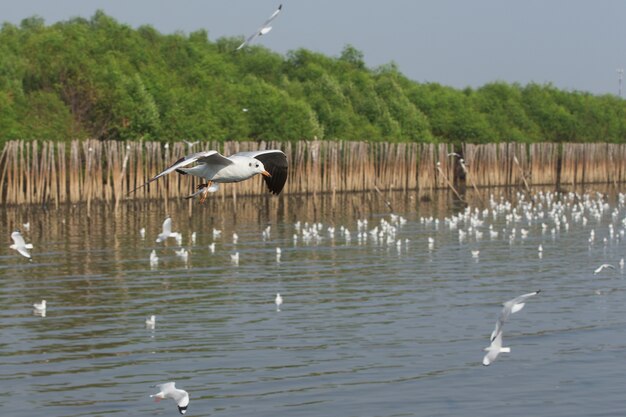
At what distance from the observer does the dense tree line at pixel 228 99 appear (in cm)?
5297

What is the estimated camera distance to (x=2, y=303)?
2383 cm

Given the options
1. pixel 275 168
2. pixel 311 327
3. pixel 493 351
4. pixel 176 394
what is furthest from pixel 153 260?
pixel 493 351

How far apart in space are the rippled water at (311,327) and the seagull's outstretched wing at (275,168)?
2.62 meters

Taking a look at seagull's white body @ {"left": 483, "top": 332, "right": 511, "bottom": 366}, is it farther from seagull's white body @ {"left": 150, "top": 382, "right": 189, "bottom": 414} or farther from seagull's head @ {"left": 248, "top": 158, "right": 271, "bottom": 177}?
seagull's head @ {"left": 248, "top": 158, "right": 271, "bottom": 177}

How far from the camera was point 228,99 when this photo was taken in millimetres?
61781

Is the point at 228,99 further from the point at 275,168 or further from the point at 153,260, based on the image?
the point at 275,168

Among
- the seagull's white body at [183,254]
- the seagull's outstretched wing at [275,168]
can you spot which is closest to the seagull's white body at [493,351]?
the seagull's outstretched wing at [275,168]

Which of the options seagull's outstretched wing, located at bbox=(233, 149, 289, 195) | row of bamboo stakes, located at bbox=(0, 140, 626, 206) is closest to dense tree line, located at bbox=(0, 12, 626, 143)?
row of bamboo stakes, located at bbox=(0, 140, 626, 206)

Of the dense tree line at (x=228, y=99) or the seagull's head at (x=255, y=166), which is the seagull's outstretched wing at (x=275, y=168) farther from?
the dense tree line at (x=228, y=99)

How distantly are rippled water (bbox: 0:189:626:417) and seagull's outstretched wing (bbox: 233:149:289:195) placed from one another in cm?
262

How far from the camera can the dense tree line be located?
5297cm

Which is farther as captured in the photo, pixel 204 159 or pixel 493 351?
pixel 204 159

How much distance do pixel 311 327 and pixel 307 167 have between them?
3652cm

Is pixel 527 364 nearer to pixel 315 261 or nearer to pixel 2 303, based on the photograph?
pixel 2 303
